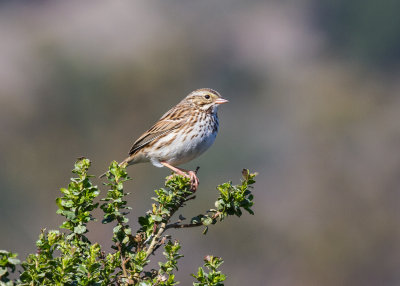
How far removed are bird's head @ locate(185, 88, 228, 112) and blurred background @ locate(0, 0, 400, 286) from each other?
268 inches

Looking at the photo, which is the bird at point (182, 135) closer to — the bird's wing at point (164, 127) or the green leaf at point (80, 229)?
the bird's wing at point (164, 127)

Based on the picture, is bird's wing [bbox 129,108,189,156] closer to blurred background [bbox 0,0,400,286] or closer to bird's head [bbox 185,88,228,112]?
bird's head [bbox 185,88,228,112]

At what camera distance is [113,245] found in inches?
170

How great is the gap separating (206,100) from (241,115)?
16716 mm

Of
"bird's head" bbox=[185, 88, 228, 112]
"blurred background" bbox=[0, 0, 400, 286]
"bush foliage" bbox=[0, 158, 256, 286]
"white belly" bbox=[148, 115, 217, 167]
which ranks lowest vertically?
"bush foliage" bbox=[0, 158, 256, 286]

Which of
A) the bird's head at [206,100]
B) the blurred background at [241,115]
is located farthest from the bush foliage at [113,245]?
the blurred background at [241,115]

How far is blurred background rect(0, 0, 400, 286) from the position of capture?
618 inches

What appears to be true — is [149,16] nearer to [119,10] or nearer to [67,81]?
[119,10]

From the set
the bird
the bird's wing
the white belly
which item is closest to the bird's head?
the bird

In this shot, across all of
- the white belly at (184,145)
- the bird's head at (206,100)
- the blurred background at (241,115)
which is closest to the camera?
the white belly at (184,145)

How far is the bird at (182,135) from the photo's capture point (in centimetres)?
702

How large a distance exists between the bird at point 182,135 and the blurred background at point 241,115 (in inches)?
270

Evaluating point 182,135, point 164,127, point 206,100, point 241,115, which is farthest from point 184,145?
point 241,115

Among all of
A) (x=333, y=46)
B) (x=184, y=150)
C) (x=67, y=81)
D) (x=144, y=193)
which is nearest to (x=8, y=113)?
(x=67, y=81)
